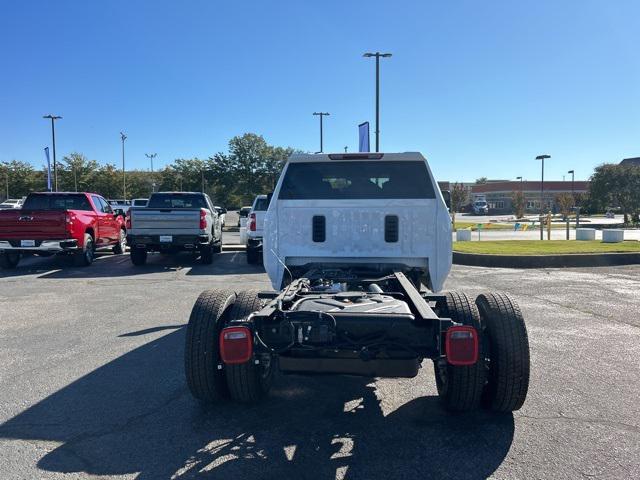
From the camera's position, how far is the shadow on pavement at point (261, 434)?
3062mm

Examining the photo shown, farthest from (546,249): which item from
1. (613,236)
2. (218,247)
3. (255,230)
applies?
(218,247)

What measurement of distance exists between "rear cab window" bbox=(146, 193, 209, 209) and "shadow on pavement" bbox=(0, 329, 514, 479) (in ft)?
34.4

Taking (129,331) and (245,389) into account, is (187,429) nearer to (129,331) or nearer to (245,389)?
(245,389)

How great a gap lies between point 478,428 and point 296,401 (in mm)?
1426

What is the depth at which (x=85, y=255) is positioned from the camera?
12969 mm

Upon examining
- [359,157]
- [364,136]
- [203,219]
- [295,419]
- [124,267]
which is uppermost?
[364,136]

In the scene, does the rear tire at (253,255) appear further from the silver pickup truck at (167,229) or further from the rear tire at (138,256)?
the rear tire at (138,256)

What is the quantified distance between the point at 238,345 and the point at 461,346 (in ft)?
4.57

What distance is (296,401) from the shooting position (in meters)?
4.13

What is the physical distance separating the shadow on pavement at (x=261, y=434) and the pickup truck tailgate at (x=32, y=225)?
8.70 metres

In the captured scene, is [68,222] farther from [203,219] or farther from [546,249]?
[546,249]

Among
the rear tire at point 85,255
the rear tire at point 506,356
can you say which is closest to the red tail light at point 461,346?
the rear tire at point 506,356

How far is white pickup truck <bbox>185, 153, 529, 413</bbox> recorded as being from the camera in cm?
322

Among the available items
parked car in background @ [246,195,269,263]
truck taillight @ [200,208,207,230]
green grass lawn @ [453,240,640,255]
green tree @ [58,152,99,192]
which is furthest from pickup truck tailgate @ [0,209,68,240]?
green tree @ [58,152,99,192]
